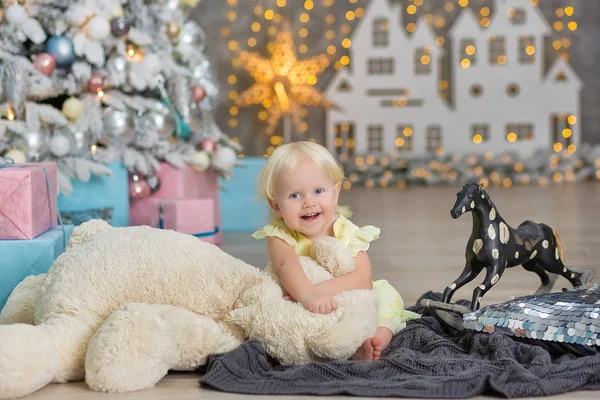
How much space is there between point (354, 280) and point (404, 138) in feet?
16.9

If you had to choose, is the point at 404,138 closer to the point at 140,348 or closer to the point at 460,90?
→ the point at 460,90

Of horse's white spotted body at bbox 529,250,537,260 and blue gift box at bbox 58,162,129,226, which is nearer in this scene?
horse's white spotted body at bbox 529,250,537,260

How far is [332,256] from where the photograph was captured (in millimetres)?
1792

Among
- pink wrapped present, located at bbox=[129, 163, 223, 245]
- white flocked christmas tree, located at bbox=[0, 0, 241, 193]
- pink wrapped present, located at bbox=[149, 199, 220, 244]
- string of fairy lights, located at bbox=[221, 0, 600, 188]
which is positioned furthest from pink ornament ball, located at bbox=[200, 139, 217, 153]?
string of fairy lights, located at bbox=[221, 0, 600, 188]

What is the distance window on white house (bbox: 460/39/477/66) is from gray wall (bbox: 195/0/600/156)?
0.21 m

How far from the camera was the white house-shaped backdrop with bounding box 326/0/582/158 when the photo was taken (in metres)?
6.71

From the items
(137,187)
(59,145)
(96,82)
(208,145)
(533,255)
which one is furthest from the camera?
(208,145)

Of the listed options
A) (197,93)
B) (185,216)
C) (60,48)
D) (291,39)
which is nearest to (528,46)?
(291,39)

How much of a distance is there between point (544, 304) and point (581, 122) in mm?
5574

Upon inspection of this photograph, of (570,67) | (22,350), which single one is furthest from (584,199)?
(22,350)

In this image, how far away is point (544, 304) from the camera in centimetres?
180

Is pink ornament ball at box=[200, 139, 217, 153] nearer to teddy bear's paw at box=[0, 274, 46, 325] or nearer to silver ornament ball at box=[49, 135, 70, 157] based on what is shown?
silver ornament ball at box=[49, 135, 70, 157]

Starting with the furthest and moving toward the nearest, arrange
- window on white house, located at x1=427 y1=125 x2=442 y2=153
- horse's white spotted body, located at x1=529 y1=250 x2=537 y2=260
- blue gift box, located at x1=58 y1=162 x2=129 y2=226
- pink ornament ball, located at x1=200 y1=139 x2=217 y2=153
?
window on white house, located at x1=427 y1=125 x2=442 y2=153 → pink ornament ball, located at x1=200 y1=139 x2=217 y2=153 → blue gift box, located at x1=58 y1=162 x2=129 y2=226 → horse's white spotted body, located at x1=529 y1=250 x2=537 y2=260

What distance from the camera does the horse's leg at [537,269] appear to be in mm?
2131
